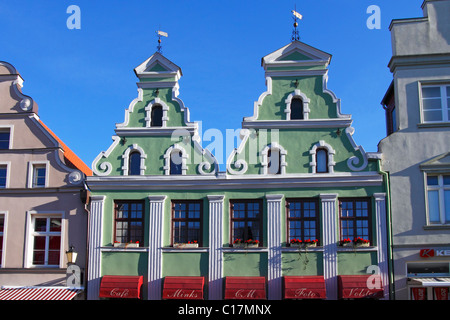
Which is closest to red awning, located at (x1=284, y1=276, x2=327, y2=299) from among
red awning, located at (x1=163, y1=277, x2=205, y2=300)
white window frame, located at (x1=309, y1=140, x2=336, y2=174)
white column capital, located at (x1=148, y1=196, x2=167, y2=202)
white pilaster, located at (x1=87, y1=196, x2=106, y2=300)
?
red awning, located at (x1=163, y1=277, x2=205, y2=300)

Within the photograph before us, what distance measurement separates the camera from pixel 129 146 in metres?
22.0

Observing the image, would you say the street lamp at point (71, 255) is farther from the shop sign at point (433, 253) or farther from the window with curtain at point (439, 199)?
the window with curtain at point (439, 199)

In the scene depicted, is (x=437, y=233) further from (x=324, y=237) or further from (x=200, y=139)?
(x=200, y=139)

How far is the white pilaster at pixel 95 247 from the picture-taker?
68.8 ft

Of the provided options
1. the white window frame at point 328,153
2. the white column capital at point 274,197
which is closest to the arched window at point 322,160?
the white window frame at point 328,153

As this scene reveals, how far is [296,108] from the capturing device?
867 inches

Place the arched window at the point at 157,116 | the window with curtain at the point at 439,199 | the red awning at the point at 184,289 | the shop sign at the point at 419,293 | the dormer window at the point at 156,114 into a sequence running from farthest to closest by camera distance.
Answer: the arched window at the point at 157,116
the dormer window at the point at 156,114
the window with curtain at the point at 439,199
the red awning at the point at 184,289
the shop sign at the point at 419,293

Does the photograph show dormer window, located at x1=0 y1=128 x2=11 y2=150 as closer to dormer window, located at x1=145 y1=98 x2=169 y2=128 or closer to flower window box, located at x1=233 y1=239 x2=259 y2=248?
dormer window, located at x1=145 y1=98 x2=169 y2=128

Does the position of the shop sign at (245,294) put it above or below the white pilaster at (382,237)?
below

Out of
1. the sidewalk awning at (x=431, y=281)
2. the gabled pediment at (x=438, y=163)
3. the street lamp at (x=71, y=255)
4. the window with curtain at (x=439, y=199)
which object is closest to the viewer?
the sidewalk awning at (x=431, y=281)

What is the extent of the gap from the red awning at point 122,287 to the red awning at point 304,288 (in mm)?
4800

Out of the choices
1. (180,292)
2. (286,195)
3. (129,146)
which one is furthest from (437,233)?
(129,146)

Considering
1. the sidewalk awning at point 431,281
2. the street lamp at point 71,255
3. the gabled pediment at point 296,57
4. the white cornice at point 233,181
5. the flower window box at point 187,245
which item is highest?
the gabled pediment at point 296,57

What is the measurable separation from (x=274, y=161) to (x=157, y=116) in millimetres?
4483
